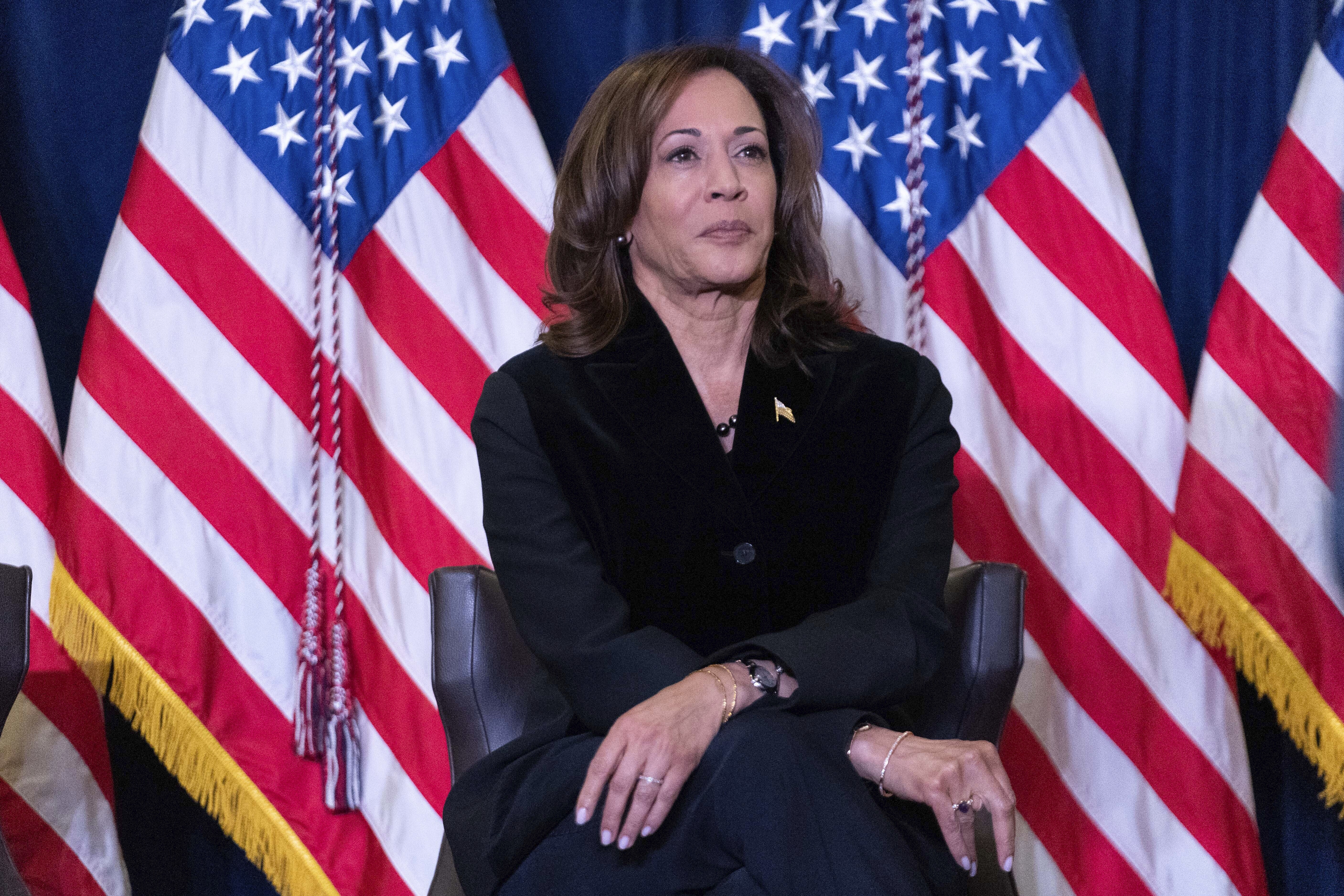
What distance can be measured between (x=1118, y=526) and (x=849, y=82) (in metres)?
0.95

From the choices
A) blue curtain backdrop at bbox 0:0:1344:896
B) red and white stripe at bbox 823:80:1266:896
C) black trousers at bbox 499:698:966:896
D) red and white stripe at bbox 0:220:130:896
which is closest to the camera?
black trousers at bbox 499:698:966:896

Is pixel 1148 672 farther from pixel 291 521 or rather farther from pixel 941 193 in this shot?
pixel 291 521

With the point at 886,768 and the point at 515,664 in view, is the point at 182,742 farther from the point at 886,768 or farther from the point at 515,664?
the point at 886,768

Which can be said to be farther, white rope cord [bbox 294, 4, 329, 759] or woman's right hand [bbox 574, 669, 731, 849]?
white rope cord [bbox 294, 4, 329, 759]

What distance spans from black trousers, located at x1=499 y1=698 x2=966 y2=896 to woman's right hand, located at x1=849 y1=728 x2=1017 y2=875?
38 millimetres

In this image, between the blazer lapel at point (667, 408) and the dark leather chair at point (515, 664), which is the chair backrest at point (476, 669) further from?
the blazer lapel at point (667, 408)

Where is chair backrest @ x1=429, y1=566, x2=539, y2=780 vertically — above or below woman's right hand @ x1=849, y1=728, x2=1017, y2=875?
above

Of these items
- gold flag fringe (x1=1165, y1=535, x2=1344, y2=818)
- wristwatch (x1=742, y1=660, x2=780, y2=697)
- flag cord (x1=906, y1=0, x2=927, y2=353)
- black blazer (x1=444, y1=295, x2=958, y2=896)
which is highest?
flag cord (x1=906, y1=0, x2=927, y2=353)

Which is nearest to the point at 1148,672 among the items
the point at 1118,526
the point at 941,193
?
the point at 1118,526

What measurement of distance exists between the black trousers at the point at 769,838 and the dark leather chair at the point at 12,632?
72 cm

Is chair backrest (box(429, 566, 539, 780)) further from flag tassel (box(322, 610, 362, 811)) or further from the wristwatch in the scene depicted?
flag tassel (box(322, 610, 362, 811))

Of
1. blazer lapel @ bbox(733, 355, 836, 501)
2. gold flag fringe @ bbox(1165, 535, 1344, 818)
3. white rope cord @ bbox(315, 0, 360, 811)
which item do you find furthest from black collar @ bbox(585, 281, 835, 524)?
gold flag fringe @ bbox(1165, 535, 1344, 818)

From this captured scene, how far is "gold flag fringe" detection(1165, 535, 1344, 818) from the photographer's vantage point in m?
2.14

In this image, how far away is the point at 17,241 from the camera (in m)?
2.45
